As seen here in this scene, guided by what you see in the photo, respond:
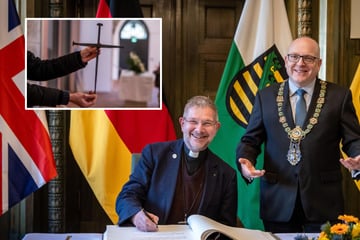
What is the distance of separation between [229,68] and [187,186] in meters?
1.31

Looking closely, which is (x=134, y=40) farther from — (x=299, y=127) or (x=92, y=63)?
(x=299, y=127)

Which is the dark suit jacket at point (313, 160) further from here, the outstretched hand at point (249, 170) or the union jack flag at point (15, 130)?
the union jack flag at point (15, 130)

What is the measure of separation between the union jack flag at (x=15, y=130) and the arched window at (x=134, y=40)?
1.88 ft

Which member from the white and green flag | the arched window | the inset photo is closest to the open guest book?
the inset photo

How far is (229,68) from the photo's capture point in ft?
9.53

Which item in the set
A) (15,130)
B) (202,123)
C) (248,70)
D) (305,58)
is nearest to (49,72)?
(15,130)

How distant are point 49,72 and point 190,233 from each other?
2.88 ft

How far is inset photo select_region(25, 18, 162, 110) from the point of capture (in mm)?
1809

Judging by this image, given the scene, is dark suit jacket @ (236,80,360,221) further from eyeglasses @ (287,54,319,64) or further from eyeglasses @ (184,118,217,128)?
eyeglasses @ (184,118,217,128)

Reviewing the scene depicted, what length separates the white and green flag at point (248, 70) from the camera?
284 cm


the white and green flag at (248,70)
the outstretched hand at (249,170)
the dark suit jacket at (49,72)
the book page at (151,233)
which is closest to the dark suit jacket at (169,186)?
the outstretched hand at (249,170)

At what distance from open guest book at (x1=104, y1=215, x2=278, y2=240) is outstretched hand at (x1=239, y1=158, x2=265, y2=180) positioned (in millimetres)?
304

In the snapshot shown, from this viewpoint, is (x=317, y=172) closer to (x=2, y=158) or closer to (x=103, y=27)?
(x=103, y=27)

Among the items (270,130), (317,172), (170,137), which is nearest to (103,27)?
(270,130)
